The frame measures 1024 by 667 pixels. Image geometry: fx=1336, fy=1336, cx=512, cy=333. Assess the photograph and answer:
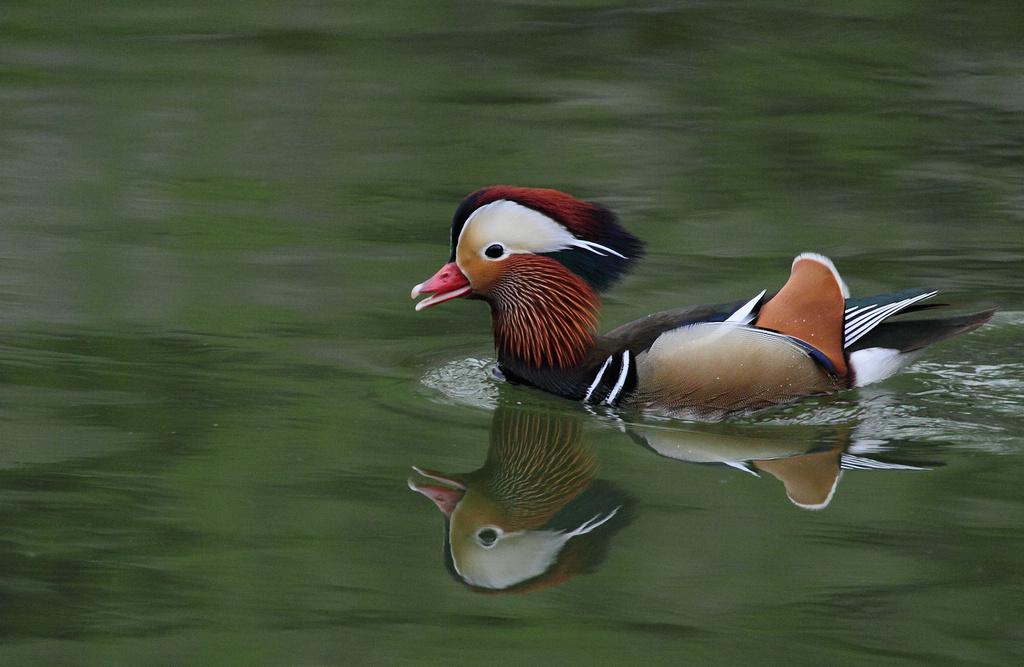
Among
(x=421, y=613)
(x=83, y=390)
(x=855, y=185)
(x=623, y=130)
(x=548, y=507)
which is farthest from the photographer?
(x=623, y=130)

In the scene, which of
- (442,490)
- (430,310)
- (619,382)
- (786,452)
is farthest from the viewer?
(430,310)

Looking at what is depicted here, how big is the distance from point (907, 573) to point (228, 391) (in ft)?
9.44

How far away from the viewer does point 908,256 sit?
7.42 metres

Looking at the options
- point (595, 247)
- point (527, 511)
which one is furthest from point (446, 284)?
point (527, 511)

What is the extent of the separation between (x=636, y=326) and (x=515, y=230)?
68 centimetres

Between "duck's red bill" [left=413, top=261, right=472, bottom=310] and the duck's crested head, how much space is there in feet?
0.13

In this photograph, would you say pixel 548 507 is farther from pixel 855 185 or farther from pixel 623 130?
pixel 623 130

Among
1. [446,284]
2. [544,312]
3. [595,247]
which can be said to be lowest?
[544,312]

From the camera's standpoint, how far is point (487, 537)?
432 cm

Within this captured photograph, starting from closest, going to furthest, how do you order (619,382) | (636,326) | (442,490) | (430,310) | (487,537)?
1. (487,537)
2. (442,490)
3. (619,382)
4. (636,326)
5. (430,310)

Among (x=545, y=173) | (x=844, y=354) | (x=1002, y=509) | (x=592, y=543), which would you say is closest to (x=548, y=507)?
(x=592, y=543)

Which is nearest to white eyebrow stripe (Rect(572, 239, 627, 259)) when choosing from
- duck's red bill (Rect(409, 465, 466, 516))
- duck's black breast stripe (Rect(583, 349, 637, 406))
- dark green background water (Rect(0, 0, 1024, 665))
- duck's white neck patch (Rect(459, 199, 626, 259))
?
duck's white neck patch (Rect(459, 199, 626, 259))

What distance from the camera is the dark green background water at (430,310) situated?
3818mm

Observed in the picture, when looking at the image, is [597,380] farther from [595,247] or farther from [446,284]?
[446,284]
